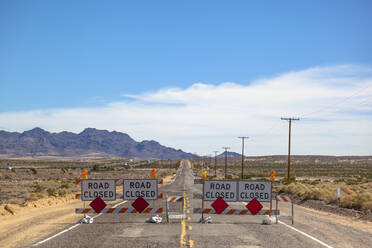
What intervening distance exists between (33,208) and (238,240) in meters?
14.9

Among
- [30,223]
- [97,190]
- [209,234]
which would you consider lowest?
[30,223]

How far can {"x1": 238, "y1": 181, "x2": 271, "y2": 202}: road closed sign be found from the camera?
17.0m

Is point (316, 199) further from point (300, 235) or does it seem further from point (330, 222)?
point (300, 235)

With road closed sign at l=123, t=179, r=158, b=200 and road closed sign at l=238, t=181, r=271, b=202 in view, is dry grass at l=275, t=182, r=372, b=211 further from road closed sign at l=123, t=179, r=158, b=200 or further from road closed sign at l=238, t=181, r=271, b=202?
road closed sign at l=123, t=179, r=158, b=200

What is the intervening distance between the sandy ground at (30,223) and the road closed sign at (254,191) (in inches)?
265

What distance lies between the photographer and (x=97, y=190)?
687 inches

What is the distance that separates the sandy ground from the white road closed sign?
126 centimetres

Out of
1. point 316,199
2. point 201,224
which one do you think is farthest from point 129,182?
point 316,199

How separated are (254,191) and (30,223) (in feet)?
29.5

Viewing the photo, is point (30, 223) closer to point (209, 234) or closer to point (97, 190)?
point (97, 190)

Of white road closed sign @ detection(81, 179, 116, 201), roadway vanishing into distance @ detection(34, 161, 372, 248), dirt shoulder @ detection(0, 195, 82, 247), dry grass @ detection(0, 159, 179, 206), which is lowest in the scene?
dry grass @ detection(0, 159, 179, 206)

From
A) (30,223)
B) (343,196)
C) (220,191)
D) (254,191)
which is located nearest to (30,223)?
(30,223)

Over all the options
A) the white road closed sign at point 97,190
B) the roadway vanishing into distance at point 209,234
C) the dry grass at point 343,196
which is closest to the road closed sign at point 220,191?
the roadway vanishing into distance at point 209,234

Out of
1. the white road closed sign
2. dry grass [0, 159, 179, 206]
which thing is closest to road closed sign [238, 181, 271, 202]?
the white road closed sign
